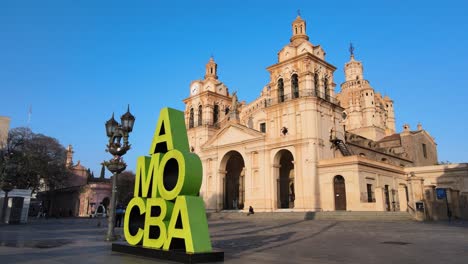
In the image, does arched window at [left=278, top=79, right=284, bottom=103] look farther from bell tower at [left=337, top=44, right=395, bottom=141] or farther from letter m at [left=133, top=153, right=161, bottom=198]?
bell tower at [left=337, top=44, right=395, bottom=141]

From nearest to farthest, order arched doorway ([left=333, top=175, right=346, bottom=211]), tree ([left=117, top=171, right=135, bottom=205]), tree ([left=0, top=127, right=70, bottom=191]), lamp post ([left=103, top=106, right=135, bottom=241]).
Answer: lamp post ([left=103, top=106, right=135, bottom=241]), arched doorway ([left=333, top=175, right=346, bottom=211]), tree ([left=0, top=127, right=70, bottom=191]), tree ([left=117, top=171, right=135, bottom=205])

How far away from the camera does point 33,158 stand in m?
40.6

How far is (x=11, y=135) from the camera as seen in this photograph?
139 feet

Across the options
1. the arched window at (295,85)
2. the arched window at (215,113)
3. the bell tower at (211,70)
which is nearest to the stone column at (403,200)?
the arched window at (295,85)

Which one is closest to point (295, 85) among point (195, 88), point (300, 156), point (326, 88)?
point (326, 88)

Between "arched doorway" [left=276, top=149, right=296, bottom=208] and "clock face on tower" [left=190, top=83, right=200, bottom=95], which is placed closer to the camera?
"arched doorway" [left=276, top=149, right=296, bottom=208]

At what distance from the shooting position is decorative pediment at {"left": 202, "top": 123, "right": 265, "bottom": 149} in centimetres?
3899

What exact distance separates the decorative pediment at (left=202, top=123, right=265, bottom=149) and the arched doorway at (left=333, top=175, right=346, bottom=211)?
363 inches

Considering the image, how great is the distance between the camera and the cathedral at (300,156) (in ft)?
104

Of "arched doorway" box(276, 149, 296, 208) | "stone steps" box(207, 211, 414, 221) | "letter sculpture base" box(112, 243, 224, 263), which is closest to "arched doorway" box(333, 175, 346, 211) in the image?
"stone steps" box(207, 211, 414, 221)

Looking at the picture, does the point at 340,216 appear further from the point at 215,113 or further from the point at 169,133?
the point at 215,113

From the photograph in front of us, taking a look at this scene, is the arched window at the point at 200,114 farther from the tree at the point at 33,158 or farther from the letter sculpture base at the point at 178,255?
the letter sculpture base at the point at 178,255

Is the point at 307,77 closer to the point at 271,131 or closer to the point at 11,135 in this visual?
the point at 271,131

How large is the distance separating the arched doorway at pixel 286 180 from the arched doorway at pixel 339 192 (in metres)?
5.84
